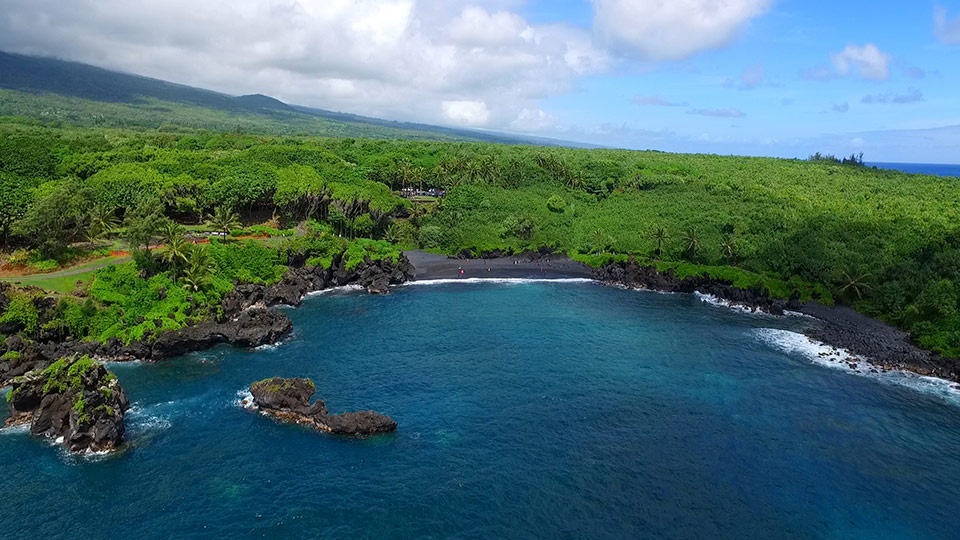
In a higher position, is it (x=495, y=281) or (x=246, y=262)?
(x=246, y=262)

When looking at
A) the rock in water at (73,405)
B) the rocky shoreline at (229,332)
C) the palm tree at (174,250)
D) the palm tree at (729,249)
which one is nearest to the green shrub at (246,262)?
the rocky shoreline at (229,332)

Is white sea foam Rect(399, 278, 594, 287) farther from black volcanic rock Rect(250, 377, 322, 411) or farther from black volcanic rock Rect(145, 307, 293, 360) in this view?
black volcanic rock Rect(250, 377, 322, 411)

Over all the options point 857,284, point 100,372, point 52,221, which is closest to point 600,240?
point 857,284

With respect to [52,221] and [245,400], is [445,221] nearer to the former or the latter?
[52,221]

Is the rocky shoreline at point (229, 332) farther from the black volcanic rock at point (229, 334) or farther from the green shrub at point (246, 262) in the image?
the green shrub at point (246, 262)

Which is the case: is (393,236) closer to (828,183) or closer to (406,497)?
(406,497)

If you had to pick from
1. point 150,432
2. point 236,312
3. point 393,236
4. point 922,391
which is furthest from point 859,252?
point 150,432

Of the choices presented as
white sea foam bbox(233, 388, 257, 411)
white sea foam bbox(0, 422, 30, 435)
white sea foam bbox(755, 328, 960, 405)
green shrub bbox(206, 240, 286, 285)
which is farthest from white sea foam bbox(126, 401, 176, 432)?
white sea foam bbox(755, 328, 960, 405)
